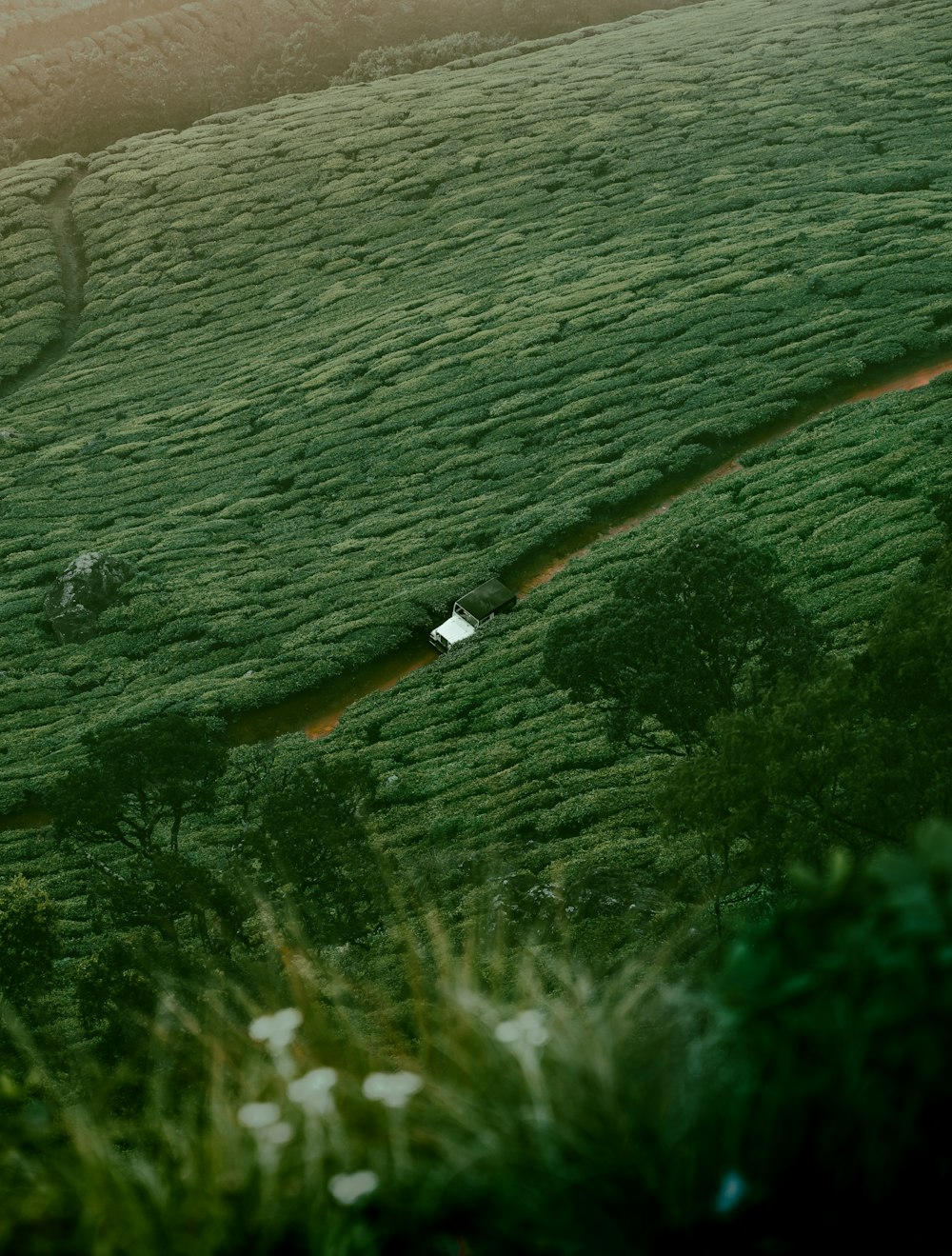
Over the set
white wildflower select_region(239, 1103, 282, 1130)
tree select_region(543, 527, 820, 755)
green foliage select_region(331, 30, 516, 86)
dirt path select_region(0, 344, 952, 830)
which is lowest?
dirt path select_region(0, 344, 952, 830)

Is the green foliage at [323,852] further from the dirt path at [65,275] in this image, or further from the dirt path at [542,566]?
the dirt path at [65,275]

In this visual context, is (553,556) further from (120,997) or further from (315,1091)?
(315,1091)

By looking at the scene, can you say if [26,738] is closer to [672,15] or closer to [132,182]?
[132,182]

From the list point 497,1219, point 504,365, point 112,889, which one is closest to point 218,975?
point 112,889

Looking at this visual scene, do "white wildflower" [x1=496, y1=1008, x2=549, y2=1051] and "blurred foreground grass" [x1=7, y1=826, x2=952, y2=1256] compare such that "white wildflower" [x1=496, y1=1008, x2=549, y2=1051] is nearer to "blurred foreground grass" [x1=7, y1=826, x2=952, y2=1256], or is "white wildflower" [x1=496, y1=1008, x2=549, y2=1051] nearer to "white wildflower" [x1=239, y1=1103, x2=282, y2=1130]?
"blurred foreground grass" [x1=7, y1=826, x2=952, y2=1256]

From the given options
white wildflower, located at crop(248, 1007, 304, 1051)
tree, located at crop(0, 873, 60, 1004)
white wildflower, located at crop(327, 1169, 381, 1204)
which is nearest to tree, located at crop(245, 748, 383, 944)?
tree, located at crop(0, 873, 60, 1004)

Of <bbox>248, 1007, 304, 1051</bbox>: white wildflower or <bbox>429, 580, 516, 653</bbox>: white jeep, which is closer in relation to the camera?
<bbox>248, 1007, 304, 1051</bbox>: white wildflower

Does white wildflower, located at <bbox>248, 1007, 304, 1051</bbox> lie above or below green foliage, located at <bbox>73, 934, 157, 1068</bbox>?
above
